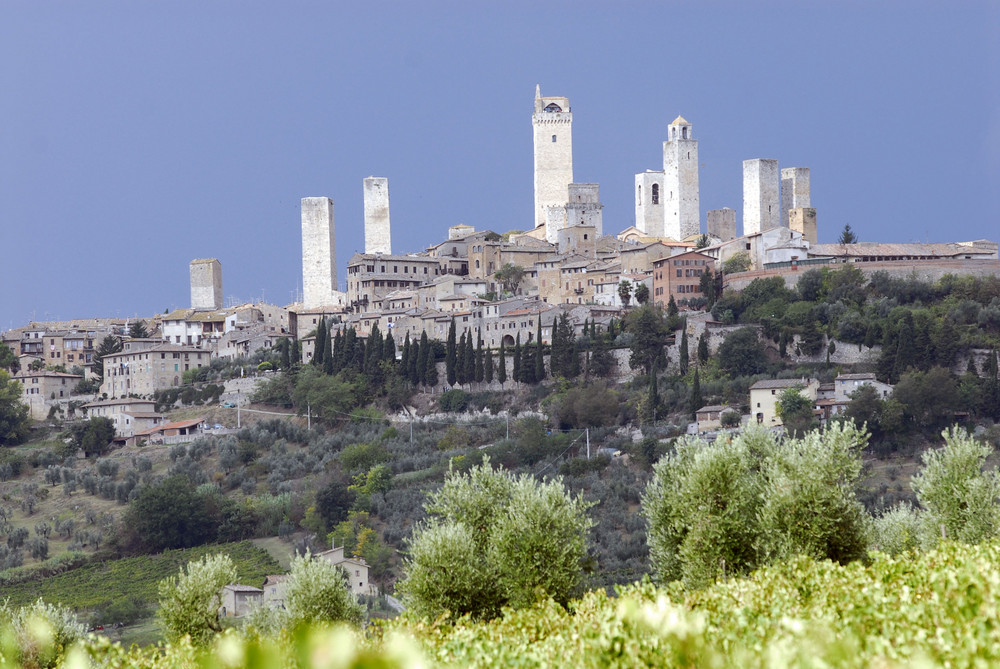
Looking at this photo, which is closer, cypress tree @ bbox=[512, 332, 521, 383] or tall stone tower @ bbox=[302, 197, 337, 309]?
cypress tree @ bbox=[512, 332, 521, 383]

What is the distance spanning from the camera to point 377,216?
72.8m

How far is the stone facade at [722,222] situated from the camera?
6794cm

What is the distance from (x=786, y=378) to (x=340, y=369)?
18164 mm

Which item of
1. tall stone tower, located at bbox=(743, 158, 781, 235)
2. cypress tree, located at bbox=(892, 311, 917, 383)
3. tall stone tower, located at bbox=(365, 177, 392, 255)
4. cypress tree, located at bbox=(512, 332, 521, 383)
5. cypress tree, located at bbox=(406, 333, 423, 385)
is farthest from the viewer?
tall stone tower, located at bbox=(365, 177, 392, 255)

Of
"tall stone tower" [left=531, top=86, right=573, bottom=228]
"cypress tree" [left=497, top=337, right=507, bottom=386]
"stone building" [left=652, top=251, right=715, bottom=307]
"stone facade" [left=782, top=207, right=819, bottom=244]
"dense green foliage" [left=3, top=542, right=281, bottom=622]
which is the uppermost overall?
"tall stone tower" [left=531, top=86, right=573, bottom=228]

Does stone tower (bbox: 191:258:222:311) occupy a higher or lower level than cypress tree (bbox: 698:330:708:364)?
higher

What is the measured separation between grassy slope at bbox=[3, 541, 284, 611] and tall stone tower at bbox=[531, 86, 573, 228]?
36.1 metres

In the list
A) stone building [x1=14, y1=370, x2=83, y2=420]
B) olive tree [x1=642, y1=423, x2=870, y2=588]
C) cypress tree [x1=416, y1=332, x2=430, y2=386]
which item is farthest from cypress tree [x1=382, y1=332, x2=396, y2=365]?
olive tree [x1=642, y1=423, x2=870, y2=588]

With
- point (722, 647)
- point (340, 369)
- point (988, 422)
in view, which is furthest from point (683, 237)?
point (722, 647)

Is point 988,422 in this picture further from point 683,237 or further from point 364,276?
point 364,276

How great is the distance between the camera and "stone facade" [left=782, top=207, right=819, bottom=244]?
62419mm

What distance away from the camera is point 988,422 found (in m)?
44.2

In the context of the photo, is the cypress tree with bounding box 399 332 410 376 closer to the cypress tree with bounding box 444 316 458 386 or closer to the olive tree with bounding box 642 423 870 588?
the cypress tree with bounding box 444 316 458 386

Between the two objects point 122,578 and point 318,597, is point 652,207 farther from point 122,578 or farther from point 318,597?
point 318,597
